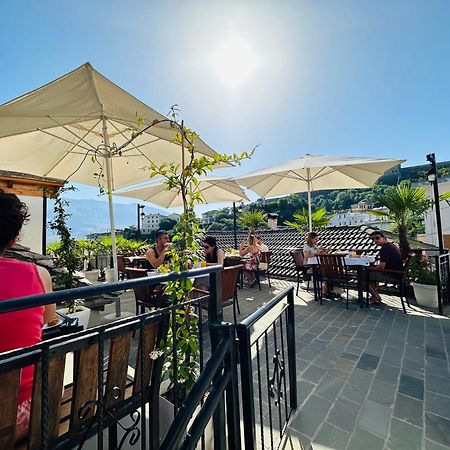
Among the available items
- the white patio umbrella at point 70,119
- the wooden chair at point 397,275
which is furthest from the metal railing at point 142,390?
the wooden chair at point 397,275

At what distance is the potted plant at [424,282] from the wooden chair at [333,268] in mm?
1292

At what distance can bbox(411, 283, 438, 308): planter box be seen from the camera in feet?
13.9

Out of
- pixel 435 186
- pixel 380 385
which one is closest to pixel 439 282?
pixel 435 186

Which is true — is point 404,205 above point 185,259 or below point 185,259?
above

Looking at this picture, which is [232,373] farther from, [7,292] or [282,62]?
[282,62]

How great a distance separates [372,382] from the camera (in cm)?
225

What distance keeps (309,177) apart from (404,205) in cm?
226

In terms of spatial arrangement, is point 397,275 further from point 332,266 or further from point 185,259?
Result: point 185,259

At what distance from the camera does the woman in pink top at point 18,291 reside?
938mm

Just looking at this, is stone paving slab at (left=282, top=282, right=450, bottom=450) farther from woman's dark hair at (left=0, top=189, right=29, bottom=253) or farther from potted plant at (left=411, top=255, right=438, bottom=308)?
woman's dark hair at (left=0, top=189, right=29, bottom=253)

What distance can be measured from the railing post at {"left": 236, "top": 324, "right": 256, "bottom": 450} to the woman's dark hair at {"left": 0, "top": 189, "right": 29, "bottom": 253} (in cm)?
118

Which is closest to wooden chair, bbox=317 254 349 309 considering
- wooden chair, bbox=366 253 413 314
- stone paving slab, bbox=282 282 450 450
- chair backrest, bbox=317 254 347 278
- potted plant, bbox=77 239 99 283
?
chair backrest, bbox=317 254 347 278

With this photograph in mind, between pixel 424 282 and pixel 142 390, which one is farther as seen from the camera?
pixel 424 282

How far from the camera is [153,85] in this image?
5895 mm
